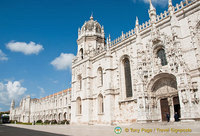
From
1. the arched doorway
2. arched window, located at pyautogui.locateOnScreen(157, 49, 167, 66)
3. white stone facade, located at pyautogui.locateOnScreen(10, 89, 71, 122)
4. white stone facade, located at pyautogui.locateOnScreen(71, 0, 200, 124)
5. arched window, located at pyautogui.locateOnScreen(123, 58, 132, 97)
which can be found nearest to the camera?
white stone facade, located at pyautogui.locateOnScreen(71, 0, 200, 124)

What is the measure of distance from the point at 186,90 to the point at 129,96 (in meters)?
9.72

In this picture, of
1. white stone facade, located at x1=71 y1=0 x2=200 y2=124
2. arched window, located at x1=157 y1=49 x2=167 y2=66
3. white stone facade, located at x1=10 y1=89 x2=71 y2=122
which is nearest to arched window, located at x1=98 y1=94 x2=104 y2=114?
white stone facade, located at x1=71 y1=0 x2=200 y2=124

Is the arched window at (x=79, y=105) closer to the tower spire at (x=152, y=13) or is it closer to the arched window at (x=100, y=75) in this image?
the arched window at (x=100, y=75)

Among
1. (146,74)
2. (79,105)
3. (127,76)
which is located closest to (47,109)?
(79,105)

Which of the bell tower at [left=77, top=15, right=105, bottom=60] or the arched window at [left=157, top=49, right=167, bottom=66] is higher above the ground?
the bell tower at [left=77, top=15, right=105, bottom=60]

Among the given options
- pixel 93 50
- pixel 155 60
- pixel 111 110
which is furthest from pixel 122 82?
pixel 93 50

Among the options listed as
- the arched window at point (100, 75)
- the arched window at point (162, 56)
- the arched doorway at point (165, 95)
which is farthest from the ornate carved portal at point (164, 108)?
the arched window at point (100, 75)

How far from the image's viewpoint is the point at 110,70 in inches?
1120

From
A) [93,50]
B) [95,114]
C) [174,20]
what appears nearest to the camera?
[174,20]

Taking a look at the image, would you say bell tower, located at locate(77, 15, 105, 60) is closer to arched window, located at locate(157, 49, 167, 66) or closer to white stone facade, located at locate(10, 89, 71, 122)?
arched window, located at locate(157, 49, 167, 66)

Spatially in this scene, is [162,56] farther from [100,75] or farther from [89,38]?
[89,38]

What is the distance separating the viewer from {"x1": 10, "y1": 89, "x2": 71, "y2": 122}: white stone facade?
52.4 m

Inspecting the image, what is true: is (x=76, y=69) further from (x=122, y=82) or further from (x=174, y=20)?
(x=174, y=20)

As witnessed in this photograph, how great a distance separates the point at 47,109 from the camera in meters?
64.1
